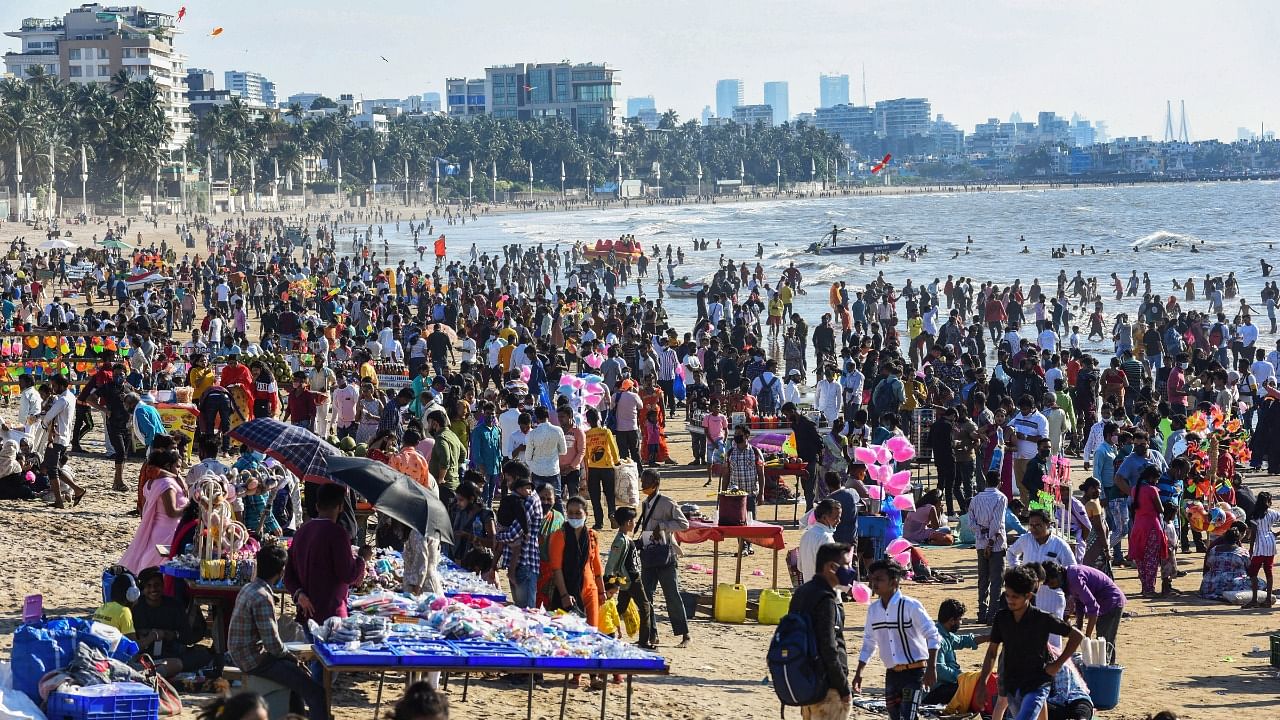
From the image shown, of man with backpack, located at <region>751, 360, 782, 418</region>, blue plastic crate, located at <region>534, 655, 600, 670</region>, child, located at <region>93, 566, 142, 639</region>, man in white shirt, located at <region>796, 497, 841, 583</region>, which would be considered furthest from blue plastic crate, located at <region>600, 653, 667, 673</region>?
man with backpack, located at <region>751, 360, 782, 418</region>

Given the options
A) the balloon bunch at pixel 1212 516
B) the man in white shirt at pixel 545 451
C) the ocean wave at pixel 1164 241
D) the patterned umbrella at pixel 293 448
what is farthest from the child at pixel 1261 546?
the ocean wave at pixel 1164 241

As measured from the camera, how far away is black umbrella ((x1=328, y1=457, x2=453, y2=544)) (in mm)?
9078

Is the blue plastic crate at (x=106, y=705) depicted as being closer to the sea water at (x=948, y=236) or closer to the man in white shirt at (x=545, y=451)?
the man in white shirt at (x=545, y=451)

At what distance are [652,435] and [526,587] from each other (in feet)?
27.3

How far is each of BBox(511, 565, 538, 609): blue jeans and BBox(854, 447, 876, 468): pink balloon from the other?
3.90 meters

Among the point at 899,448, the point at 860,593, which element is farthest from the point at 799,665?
the point at 899,448

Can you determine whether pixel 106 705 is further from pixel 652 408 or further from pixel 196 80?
pixel 196 80

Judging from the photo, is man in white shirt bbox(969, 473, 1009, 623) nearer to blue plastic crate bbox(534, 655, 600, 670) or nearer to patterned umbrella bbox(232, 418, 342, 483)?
blue plastic crate bbox(534, 655, 600, 670)

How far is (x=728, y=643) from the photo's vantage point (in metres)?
11.4

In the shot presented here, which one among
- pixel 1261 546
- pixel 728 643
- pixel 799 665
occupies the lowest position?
pixel 728 643

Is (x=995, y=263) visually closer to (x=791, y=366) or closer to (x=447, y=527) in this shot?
(x=791, y=366)

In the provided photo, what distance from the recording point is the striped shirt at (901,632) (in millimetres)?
8328

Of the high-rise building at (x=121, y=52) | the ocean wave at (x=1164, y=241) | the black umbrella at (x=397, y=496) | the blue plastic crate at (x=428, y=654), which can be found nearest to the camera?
the blue plastic crate at (x=428, y=654)

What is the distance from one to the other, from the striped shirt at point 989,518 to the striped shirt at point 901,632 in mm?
3017
